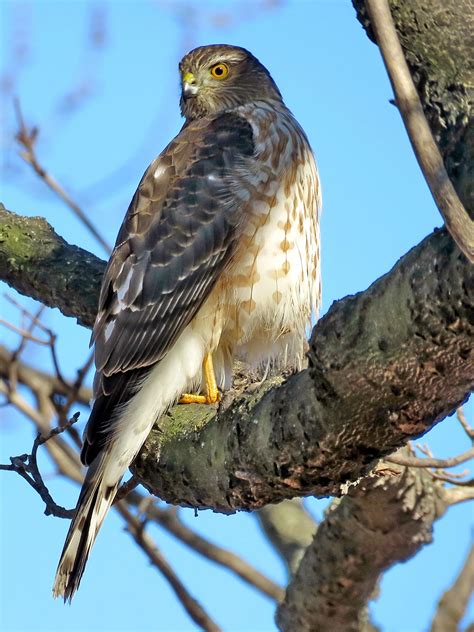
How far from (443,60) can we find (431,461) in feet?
6.45

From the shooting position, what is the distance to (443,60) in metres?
2.98

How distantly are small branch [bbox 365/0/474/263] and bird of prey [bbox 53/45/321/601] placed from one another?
7.67 feet

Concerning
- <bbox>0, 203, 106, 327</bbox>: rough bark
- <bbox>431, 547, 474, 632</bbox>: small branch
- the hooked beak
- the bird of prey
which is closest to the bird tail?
the bird of prey

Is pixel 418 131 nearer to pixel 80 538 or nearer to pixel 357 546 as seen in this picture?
pixel 80 538

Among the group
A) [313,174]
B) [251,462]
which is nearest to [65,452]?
[313,174]

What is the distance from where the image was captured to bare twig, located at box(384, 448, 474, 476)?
427 cm

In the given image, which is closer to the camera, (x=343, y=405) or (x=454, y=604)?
(x=343, y=405)

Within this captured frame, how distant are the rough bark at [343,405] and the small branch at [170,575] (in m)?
1.15

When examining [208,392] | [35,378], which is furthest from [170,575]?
[35,378]

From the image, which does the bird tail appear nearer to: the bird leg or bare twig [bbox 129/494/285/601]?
the bird leg

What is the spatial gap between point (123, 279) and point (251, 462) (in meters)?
1.39

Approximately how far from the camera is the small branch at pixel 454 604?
16.8 feet

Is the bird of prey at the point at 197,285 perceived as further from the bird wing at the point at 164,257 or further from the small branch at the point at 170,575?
→ the small branch at the point at 170,575

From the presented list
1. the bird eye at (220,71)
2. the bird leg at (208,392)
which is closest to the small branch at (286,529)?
the bird leg at (208,392)
